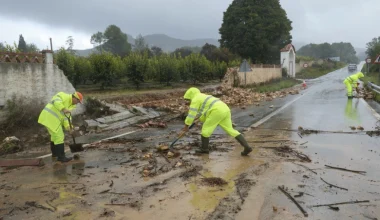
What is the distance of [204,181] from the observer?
4988 millimetres

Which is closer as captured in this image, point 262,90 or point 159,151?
point 159,151

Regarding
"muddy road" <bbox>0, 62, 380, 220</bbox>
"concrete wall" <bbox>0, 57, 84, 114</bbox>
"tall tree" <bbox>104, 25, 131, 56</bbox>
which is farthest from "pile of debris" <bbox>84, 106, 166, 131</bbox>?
"tall tree" <bbox>104, 25, 131, 56</bbox>

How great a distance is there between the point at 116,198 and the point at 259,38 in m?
40.3

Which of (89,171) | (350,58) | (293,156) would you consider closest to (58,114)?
(89,171)

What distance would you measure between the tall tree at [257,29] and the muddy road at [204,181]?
3612 cm

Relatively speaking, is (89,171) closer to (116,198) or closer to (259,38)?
(116,198)

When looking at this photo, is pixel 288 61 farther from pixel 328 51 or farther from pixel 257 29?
pixel 328 51

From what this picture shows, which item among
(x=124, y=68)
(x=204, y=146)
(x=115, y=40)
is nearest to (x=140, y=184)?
(x=204, y=146)

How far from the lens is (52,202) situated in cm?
433

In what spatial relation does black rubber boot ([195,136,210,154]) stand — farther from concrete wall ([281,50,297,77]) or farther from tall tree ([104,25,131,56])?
tall tree ([104,25,131,56])

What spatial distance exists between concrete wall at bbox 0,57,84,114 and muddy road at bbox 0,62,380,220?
3314 millimetres

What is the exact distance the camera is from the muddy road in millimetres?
3955

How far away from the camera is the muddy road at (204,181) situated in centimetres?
396

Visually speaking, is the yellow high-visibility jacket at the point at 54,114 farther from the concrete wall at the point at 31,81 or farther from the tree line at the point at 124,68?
the tree line at the point at 124,68
